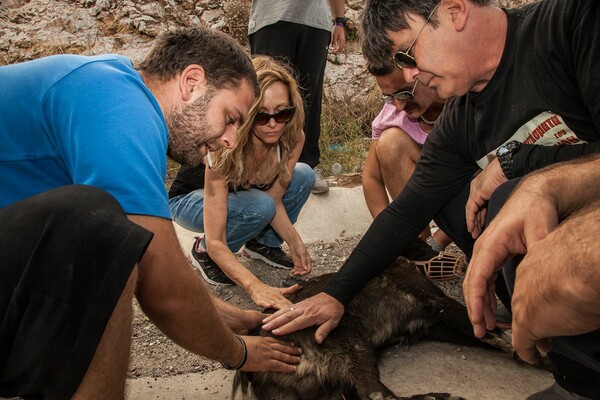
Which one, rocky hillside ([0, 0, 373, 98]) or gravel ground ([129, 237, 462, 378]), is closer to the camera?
gravel ground ([129, 237, 462, 378])

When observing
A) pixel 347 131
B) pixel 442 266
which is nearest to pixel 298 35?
pixel 347 131

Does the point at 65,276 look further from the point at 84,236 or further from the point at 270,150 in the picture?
the point at 270,150

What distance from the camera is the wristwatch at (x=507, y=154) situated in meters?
2.98

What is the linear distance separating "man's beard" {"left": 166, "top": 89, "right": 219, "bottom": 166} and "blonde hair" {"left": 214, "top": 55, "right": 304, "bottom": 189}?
989mm

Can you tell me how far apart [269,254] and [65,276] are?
3101 millimetres

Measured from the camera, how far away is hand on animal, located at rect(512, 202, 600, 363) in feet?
4.67

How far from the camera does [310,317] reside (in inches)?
133

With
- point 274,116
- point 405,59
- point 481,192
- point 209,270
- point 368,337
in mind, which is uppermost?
point 405,59

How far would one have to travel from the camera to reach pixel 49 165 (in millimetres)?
2580

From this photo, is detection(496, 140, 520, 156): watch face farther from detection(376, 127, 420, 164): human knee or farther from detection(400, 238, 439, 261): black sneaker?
detection(376, 127, 420, 164): human knee

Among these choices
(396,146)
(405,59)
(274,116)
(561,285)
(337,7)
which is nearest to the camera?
(561,285)

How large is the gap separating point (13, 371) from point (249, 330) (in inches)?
58.2

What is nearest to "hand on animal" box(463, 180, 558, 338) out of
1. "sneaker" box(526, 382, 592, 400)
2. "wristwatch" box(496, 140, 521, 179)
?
"sneaker" box(526, 382, 592, 400)

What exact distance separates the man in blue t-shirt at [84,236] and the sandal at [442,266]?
2.01 metres
